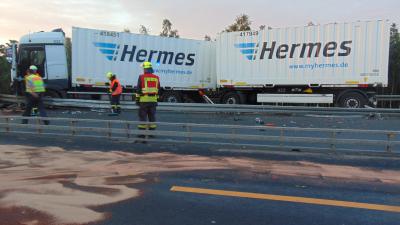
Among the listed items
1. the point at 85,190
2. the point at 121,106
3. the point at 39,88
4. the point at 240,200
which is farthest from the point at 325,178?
the point at 121,106

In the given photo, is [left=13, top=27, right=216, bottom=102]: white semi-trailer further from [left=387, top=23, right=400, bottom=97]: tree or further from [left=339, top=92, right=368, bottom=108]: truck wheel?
[left=387, top=23, right=400, bottom=97]: tree

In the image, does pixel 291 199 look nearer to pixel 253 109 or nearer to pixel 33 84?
pixel 253 109

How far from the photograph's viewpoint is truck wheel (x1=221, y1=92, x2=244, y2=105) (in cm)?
1770

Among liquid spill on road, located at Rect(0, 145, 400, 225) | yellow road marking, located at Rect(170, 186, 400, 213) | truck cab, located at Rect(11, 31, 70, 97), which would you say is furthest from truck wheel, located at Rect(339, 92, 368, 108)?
yellow road marking, located at Rect(170, 186, 400, 213)

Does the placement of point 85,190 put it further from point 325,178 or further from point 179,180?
point 325,178

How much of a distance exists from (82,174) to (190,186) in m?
1.74

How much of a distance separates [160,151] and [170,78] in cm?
1095

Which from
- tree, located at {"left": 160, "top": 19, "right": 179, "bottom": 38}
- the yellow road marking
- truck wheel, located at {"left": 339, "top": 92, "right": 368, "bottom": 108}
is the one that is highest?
tree, located at {"left": 160, "top": 19, "right": 179, "bottom": 38}

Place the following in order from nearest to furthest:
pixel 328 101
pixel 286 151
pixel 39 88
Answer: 1. pixel 286 151
2. pixel 39 88
3. pixel 328 101

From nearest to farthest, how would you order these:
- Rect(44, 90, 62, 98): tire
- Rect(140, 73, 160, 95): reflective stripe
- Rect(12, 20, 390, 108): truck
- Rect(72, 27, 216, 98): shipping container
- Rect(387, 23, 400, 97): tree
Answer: Rect(140, 73, 160, 95): reflective stripe, Rect(12, 20, 390, 108): truck, Rect(44, 90, 62, 98): tire, Rect(72, 27, 216, 98): shipping container, Rect(387, 23, 400, 97): tree

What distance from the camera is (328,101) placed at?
52.7 ft

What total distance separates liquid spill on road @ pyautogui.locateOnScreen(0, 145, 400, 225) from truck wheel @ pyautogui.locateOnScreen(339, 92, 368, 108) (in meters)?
10.1

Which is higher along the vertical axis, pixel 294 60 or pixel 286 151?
pixel 294 60

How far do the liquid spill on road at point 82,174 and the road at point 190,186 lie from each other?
0.5 inches
